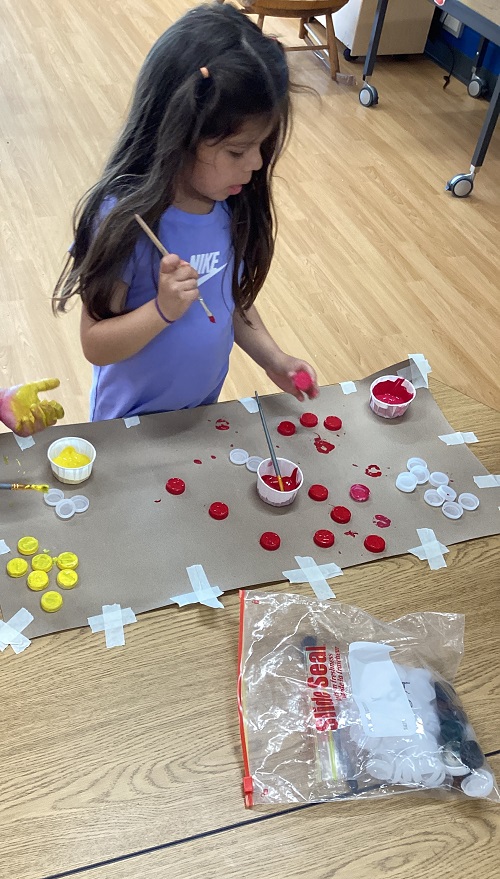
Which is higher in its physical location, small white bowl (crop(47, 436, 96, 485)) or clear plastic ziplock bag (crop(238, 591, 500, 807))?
small white bowl (crop(47, 436, 96, 485))

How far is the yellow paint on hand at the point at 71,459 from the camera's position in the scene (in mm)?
1010

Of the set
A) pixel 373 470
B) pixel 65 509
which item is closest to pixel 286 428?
pixel 373 470

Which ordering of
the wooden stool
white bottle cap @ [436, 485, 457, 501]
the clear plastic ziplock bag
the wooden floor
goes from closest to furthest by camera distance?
the clear plastic ziplock bag → white bottle cap @ [436, 485, 457, 501] → the wooden floor → the wooden stool

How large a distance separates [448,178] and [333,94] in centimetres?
79

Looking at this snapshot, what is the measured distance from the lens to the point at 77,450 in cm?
104

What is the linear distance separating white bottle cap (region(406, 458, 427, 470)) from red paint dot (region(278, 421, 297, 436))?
169 mm

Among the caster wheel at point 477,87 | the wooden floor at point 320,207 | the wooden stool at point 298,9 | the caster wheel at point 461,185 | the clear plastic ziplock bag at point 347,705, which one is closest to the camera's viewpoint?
the clear plastic ziplock bag at point 347,705

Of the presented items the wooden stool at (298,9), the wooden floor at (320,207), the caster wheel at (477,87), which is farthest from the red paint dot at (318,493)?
the caster wheel at (477,87)

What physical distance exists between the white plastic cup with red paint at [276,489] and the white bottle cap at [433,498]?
17cm

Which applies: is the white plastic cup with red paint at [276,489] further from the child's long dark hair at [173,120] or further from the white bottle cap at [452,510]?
the child's long dark hair at [173,120]

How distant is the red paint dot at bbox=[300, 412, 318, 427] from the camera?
1171 millimetres

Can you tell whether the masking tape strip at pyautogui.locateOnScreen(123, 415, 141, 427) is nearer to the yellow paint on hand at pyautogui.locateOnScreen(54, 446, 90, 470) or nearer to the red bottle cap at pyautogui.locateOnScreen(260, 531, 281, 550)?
the yellow paint on hand at pyautogui.locateOnScreen(54, 446, 90, 470)

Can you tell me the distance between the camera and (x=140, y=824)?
0.73 m

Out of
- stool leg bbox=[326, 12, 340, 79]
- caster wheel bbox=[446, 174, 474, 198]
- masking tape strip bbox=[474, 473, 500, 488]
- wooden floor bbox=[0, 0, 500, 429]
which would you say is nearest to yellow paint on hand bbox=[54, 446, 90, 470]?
masking tape strip bbox=[474, 473, 500, 488]
